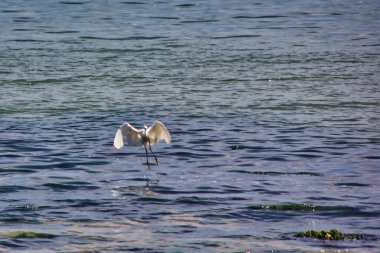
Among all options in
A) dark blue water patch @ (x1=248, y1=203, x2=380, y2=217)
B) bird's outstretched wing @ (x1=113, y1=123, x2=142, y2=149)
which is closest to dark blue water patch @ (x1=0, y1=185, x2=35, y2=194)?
bird's outstretched wing @ (x1=113, y1=123, x2=142, y2=149)

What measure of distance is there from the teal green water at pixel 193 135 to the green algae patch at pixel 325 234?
0.19 meters

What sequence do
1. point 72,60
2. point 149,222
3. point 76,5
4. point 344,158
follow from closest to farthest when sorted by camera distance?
point 149,222, point 344,158, point 72,60, point 76,5

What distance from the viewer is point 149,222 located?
12.0 m

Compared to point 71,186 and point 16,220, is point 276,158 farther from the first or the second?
point 16,220

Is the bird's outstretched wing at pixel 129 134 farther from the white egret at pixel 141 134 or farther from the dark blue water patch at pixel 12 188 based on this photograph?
the dark blue water patch at pixel 12 188

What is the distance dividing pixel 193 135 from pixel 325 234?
20.8 feet

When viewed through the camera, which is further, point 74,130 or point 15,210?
point 74,130

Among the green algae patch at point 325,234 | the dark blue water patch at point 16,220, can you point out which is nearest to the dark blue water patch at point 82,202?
the dark blue water patch at point 16,220

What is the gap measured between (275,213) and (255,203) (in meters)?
0.51

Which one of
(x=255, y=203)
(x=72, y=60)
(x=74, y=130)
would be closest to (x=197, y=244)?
(x=255, y=203)

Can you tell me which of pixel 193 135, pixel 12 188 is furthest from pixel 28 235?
pixel 193 135

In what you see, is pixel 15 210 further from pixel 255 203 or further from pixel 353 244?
pixel 353 244

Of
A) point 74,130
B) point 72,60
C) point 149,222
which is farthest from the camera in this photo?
point 72,60

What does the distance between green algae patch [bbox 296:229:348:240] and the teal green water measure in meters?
0.19
